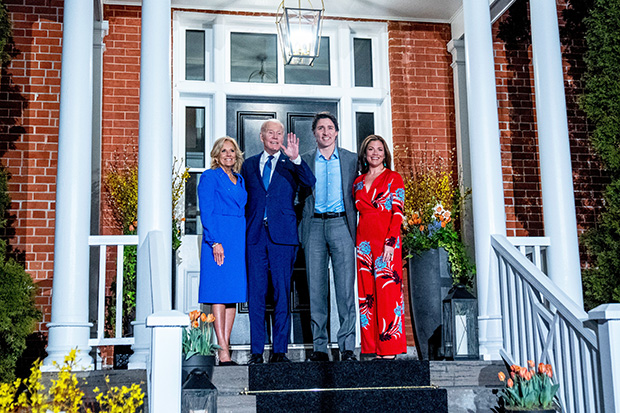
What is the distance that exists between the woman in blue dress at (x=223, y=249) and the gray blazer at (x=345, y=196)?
46 cm

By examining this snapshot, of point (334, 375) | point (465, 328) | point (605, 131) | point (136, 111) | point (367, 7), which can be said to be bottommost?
point (334, 375)

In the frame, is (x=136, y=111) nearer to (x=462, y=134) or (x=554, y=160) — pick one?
(x=462, y=134)

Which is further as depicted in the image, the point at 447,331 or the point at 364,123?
the point at 364,123

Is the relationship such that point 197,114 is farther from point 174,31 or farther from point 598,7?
point 598,7

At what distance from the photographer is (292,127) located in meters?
6.99

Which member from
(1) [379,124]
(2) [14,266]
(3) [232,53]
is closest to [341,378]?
(2) [14,266]

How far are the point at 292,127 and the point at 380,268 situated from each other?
7.77ft

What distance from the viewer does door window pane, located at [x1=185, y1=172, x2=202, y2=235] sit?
21.7 ft

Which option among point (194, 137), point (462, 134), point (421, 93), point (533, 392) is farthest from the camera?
point (421, 93)

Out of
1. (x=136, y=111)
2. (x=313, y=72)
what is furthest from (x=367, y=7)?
(x=136, y=111)

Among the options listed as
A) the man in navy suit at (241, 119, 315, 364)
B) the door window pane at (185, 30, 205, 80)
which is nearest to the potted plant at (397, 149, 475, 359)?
the man in navy suit at (241, 119, 315, 364)

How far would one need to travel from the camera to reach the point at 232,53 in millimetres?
7012

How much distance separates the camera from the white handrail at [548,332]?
12.9ft

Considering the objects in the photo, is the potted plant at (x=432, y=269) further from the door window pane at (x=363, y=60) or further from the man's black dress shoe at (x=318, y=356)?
the door window pane at (x=363, y=60)
